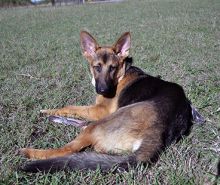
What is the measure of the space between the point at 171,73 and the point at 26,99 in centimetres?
283

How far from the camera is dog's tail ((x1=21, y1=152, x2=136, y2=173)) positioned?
2828 mm

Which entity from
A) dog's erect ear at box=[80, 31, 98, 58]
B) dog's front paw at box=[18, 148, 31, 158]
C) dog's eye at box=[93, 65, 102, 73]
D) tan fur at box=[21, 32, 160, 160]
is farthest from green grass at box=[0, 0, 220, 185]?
dog's erect ear at box=[80, 31, 98, 58]

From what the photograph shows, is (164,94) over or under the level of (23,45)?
over

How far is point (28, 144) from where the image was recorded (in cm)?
362

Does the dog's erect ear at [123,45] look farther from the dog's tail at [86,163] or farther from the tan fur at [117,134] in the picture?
the dog's tail at [86,163]

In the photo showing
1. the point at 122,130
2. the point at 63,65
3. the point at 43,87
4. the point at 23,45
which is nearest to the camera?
the point at 122,130

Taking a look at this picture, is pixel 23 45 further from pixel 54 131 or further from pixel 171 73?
pixel 54 131

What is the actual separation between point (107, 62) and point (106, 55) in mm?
123

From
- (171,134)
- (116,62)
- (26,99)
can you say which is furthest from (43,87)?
(171,134)

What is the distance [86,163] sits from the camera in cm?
288

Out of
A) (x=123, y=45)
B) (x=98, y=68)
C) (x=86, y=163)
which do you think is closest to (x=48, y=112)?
(x=98, y=68)

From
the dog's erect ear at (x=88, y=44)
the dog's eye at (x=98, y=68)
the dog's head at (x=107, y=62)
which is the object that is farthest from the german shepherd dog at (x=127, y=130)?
the dog's erect ear at (x=88, y=44)

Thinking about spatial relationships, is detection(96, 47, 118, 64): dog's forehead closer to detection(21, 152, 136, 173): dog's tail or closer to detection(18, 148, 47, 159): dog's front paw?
detection(18, 148, 47, 159): dog's front paw

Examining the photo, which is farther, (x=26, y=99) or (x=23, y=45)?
(x=23, y=45)
